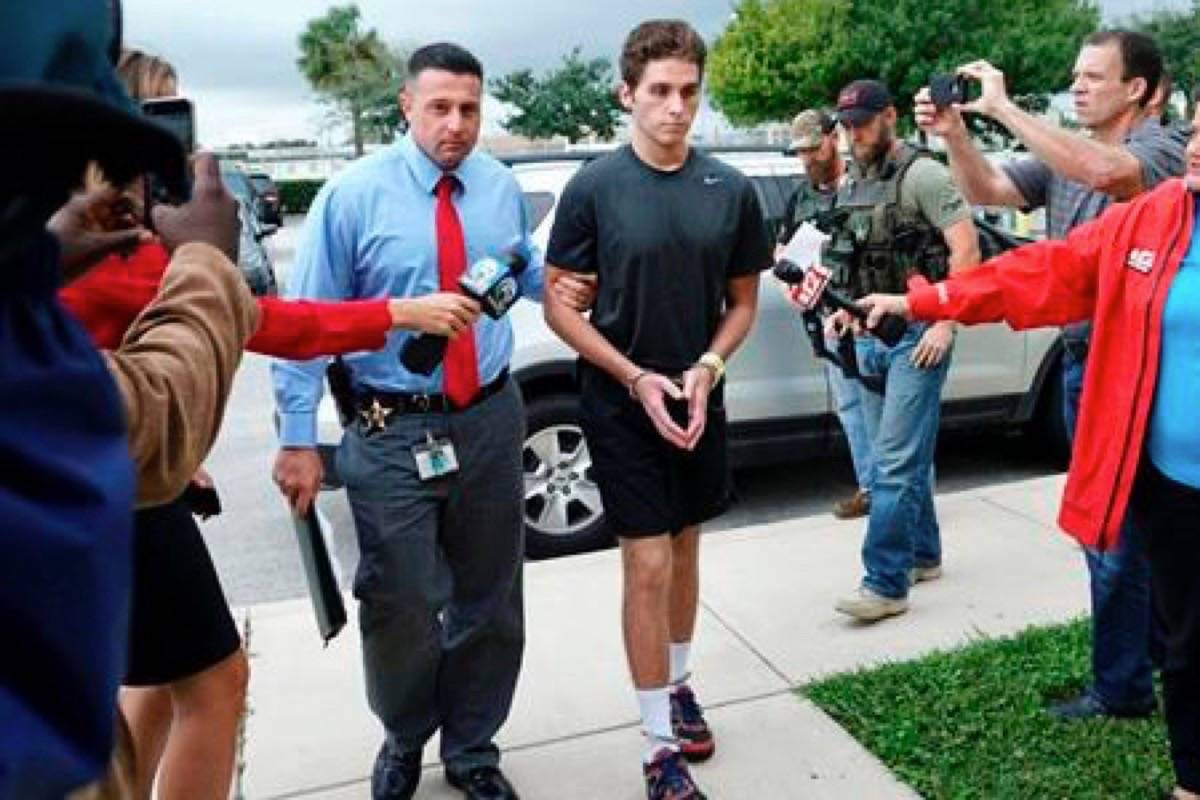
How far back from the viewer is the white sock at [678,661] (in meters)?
3.33

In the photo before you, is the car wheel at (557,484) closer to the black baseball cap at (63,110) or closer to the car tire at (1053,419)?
the car tire at (1053,419)

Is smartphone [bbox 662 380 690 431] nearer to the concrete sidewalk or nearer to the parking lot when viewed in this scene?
the concrete sidewalk

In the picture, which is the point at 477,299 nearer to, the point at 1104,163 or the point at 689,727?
the point at 689,727

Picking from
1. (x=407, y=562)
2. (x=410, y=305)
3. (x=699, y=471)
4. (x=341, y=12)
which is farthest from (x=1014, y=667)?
(x=341, y=12)

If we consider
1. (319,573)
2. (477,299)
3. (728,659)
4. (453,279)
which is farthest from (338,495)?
(477,299)

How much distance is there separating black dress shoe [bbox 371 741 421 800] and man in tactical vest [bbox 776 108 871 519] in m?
2.49

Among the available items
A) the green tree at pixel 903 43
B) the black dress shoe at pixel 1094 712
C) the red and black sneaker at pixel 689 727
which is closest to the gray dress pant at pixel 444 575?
the red and black sneaker at pixel 689 727

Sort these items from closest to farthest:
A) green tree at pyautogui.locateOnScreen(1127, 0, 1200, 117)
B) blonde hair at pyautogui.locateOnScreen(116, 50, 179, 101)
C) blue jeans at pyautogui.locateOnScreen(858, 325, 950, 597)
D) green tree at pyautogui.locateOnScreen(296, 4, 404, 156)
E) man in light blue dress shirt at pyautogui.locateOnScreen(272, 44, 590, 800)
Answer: blonde hair at pyautogui.locateOnScreen(116, 50, 179, 101)
man in light blue dress shirt at pyautogui.locateOnScreen(272, 44, 590, 800)
blue jeans at pyautogui.locateOnScreen(858, 325, 950, 597)
green tree at pyautogui.locateOnScreen(1127, 0, 1200, 117)
green tree at pyautogui.locateOnScreen(296, 4, 404, 156)

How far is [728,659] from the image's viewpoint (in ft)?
12.9

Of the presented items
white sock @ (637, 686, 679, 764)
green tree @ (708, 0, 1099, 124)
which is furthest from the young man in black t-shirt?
green tree @ (708, 0, 1099, 124)

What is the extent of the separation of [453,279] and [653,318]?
0.55 m

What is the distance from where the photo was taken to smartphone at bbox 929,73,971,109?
3.25 metres

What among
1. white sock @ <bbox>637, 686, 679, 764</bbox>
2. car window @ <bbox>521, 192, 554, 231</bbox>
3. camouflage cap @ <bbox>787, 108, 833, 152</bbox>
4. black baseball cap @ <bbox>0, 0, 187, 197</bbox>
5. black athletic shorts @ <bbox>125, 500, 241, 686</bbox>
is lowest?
white sock @ <bbox>637, 686, 679, 764</bbox>

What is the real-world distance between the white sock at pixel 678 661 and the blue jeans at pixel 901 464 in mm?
1153
